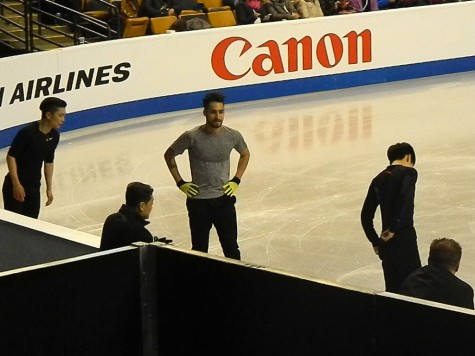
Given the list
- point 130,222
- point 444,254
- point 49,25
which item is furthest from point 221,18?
point 444,254

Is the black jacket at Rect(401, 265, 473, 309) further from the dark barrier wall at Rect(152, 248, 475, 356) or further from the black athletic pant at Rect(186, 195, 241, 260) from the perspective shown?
the black athletic pant at Rect(186, 195, 241, 260)

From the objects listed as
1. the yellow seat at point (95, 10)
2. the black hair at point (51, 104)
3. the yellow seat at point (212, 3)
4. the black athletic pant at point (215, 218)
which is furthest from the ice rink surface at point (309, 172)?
the yellow seat at point (212, 3)

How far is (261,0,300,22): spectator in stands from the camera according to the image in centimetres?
1922

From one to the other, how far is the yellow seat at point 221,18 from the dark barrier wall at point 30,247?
40.6 ft

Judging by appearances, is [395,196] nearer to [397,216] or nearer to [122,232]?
[397,216]

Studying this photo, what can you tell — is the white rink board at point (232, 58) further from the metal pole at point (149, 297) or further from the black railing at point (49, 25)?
the metal pole at point (149, 297)

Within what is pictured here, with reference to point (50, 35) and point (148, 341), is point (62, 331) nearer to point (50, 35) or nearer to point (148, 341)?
point (148, 341)

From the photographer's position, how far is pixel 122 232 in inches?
247

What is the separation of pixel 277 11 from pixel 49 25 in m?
4.00

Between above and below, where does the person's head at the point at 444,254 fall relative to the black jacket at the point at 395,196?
below

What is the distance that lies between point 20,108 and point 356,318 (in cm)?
1080

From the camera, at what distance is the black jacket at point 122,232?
627cm

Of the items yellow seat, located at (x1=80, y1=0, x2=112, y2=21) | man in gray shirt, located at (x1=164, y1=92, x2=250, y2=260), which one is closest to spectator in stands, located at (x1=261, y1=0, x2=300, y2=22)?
yellow seat, located at (x1=80, y1=0, x2=112, y2=21)

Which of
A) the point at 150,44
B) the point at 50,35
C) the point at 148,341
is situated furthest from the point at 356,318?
the point at 50,35
